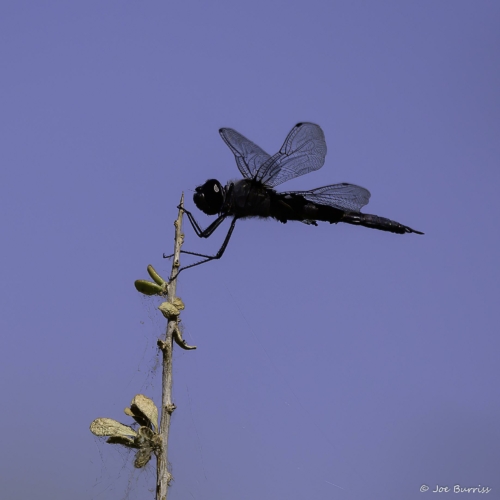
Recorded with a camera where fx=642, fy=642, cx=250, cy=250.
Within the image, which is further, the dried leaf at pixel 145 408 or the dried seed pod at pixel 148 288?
the dried seed pod at pixel 148 288

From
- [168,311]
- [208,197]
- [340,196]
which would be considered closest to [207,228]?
[208,197]

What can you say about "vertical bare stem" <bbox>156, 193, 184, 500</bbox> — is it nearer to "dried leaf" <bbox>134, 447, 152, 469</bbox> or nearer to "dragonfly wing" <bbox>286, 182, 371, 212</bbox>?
"dried leaf" <bbox>134, 447, 152, 469</bbox>

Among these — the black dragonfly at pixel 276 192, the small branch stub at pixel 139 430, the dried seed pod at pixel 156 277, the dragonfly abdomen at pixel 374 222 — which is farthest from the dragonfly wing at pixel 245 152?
the small branch stub at pixel 139 430

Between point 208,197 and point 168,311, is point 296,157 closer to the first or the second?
point 208,197

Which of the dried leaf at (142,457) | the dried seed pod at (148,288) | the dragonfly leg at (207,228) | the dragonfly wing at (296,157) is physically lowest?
the dried leaf at (142,457)

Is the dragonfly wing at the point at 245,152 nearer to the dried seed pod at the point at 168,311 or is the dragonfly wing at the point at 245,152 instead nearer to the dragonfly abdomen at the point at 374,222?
the dragonfly abdomen at the point at 374,222

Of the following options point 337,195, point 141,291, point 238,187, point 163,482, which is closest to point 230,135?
point 238,187
